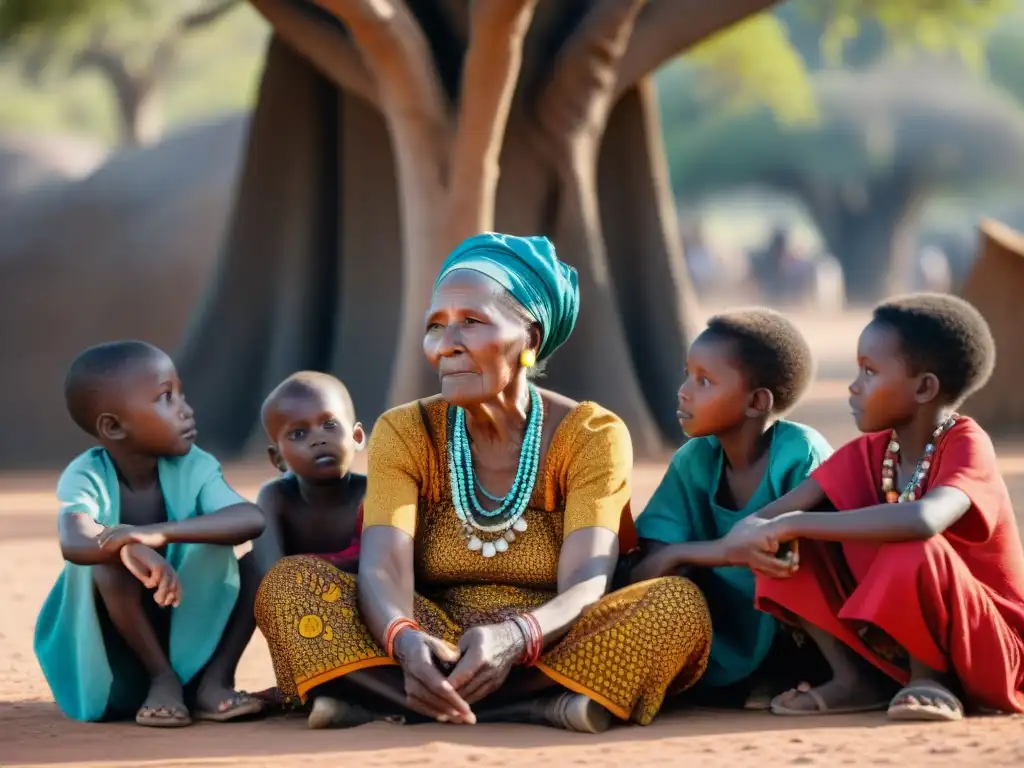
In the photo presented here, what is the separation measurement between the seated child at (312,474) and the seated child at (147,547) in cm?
25

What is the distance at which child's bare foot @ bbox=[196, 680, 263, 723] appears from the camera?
14.5 ft

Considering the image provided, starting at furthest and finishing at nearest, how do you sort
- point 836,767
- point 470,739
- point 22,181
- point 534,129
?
point 22,181
point 534,129
point 470,739
point 836,767

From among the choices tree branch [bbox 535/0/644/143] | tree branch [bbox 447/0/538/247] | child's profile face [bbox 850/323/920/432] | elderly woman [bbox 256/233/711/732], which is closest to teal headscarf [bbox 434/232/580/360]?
elderly woman [bbox 256/233/711/732]

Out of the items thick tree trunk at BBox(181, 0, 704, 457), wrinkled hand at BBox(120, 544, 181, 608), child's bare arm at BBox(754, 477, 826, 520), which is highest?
thick tree trunk at BBox(181, 0, 704, 457)

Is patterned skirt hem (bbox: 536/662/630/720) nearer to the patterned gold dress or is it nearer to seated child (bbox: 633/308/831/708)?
the patterned gold dress

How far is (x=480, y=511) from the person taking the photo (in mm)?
4445

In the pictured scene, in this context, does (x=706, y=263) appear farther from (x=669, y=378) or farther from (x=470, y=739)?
(x=470, y=739)

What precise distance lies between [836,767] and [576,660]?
74 cm

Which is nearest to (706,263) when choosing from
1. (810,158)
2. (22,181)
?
(810,158)

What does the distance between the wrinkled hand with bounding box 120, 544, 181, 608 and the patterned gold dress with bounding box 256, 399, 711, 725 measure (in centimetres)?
24

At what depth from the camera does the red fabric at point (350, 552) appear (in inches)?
181

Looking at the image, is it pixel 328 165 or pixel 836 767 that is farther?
pixel 328 165

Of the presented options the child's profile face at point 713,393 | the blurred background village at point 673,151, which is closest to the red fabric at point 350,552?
the child's profile face at point 713,393

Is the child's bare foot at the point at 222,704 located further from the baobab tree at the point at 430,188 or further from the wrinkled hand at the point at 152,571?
the baobab tree at the point at 430,188
